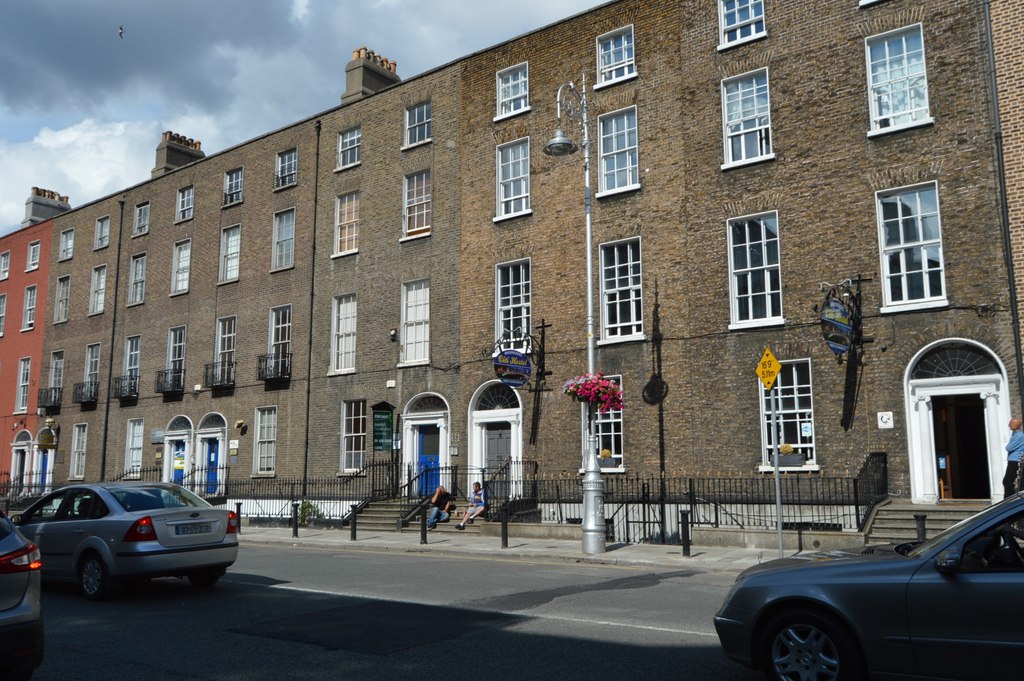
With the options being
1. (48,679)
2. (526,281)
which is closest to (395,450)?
(526,281)

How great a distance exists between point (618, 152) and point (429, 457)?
10.7m

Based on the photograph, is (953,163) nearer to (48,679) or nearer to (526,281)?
(526,281)

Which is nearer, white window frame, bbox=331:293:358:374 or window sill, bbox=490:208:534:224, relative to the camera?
window sill, bbox=490:208:534:224

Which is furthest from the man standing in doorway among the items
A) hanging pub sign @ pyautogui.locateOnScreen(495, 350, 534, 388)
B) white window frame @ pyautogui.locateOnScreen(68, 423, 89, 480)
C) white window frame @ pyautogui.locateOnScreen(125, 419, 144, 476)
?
white window frame @ pyautogui.locateOnScreen(68, 423, 89, 480)

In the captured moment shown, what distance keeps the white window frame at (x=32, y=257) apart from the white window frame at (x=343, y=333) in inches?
870

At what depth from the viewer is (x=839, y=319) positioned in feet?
61.4

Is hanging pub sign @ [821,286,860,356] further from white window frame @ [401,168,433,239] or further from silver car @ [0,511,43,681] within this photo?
silver car @ [0,511,43,681]

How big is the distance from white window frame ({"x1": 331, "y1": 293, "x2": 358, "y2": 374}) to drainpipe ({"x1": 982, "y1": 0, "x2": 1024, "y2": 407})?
62.6ft

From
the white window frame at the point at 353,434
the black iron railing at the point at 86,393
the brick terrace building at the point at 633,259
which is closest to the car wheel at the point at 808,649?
the brick terrace building at the point at 633,259

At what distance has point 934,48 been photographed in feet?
62.0

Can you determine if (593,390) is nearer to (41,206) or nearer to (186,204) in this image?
(186,204)

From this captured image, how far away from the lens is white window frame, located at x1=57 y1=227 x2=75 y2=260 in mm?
41094

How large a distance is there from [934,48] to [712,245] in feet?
21.0

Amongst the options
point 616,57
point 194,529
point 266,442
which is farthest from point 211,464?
point 194,529
